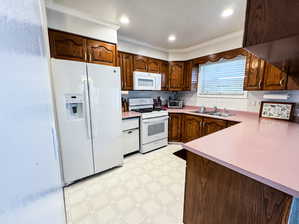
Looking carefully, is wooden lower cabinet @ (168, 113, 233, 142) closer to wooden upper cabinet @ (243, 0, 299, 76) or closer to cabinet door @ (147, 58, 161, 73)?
cabinet door @ (147, 58, 161, 73)

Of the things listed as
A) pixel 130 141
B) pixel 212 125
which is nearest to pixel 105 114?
pixel 130 141

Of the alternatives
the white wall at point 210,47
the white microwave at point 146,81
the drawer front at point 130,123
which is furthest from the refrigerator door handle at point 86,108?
the white wall at point 210,47

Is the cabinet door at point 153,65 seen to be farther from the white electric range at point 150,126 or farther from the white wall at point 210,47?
the white electric range at point 150,126

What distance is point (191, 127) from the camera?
118 inches

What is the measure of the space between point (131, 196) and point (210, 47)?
10.7ft

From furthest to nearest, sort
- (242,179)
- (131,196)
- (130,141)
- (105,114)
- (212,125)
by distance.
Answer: (130,141), (212,125), (105,114), (131,196), (242,179)

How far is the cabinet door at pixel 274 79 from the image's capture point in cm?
192

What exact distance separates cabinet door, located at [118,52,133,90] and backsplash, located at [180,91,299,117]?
68.3 inches

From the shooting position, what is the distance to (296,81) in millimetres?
1845

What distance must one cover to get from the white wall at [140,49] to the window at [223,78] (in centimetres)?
107

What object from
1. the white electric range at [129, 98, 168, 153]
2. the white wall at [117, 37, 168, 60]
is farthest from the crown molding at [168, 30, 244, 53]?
the white electric range at [129, 98, 168, 153]

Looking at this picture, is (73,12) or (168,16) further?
(168,16)

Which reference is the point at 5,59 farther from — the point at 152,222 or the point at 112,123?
the point at 112,123

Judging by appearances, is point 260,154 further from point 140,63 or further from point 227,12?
point 140,63
